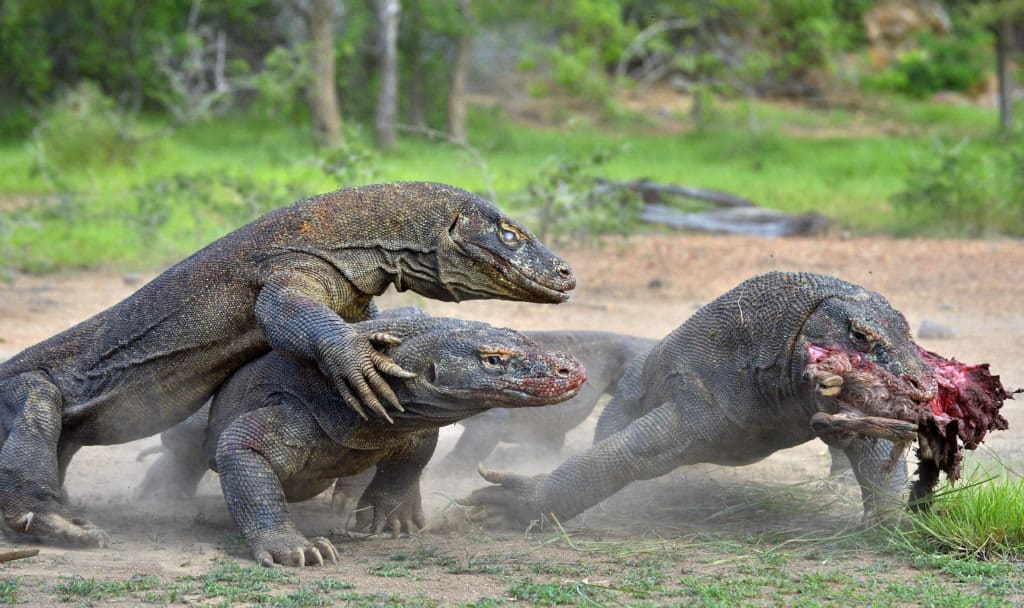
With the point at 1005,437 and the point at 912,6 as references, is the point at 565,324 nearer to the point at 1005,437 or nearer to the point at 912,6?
the point at 1005,437

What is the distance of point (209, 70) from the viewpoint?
824 inches

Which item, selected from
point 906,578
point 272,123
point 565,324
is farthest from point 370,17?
point 906,578

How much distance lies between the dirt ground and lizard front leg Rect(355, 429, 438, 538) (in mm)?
146

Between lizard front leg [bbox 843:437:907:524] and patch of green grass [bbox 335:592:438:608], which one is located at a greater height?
lizard front leg [bbox 843:437:907:524]

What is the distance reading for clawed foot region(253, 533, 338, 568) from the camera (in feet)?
12.5

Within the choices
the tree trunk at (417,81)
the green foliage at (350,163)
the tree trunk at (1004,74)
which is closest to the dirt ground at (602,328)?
the green foliage at (350,163)

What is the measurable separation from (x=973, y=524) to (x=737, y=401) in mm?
830

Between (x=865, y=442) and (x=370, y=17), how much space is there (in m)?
17.3

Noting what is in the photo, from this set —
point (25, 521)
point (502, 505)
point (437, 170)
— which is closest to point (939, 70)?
point (437, 170)

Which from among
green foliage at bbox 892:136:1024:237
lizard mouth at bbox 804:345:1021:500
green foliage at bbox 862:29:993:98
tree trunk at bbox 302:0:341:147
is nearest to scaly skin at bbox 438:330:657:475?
lizard mouth at bbox 804:345:1021:500

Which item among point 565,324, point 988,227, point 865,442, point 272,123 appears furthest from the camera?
point 272,123

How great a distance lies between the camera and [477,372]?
370cm

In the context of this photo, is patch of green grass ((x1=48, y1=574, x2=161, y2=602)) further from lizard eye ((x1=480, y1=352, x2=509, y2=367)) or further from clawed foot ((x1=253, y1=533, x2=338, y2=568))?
lizard eye ((x1=480, y1=352, x2=509, y2=367))

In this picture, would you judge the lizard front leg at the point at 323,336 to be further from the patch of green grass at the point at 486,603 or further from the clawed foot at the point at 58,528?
the clawed foot at the point at 58,528
